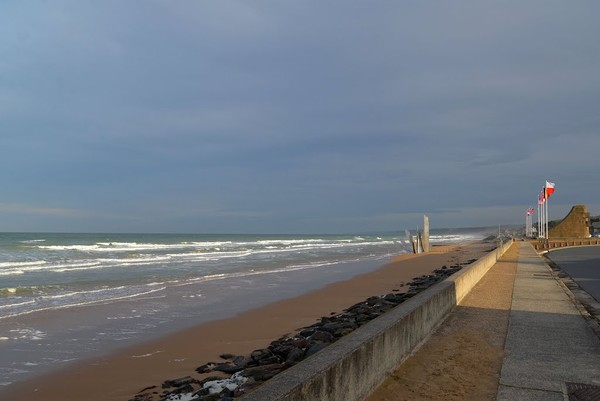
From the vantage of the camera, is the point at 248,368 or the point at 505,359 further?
the point at 248,368

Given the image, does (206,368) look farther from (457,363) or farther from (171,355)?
(457,363)

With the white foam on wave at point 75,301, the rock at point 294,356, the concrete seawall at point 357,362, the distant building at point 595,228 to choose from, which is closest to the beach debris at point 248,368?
the rock at point 294,356

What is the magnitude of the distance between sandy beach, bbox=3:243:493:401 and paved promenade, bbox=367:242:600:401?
3350 mm

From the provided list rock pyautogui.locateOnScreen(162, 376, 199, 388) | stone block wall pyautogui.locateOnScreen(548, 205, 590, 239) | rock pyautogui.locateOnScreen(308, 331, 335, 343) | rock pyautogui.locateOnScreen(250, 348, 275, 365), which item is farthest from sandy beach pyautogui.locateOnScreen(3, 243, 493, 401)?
stone block wall pyautogui.locateOnScreen(548, 205, 590, 239)

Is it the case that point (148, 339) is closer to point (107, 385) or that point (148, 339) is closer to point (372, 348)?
point (107, 385)

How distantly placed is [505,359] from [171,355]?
5166 millimetres

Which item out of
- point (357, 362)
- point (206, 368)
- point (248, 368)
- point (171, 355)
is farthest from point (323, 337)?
point (357, 362)

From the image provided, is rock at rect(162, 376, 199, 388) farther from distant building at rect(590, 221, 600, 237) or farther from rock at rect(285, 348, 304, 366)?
distant building at rect(590, 221, 600, 237)

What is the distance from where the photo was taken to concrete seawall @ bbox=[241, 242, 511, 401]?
132 inches

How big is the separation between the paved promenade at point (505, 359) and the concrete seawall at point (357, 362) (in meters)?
0.17

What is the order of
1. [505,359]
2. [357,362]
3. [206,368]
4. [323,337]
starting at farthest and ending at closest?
[323,337]
[206,368]
[505,359]
[357,362]

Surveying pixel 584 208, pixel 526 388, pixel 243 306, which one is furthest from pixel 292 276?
pixel 584 208

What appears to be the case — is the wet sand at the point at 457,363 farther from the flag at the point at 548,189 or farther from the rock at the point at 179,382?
the flag at the point at 548,189

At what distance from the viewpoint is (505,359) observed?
5.55 m
